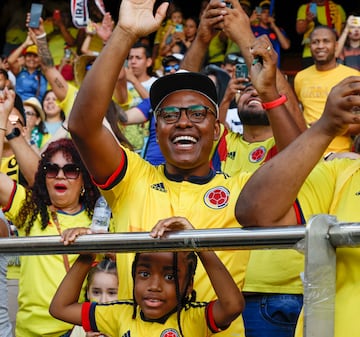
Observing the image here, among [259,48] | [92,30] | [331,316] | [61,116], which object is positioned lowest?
[331,316]

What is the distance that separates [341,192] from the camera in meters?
2.90

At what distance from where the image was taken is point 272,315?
396 centimetres

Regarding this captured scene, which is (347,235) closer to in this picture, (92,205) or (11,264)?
(92,205)

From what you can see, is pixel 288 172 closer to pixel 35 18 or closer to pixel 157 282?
pixel 157 282

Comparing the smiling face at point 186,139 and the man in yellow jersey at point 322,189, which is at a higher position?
the smiling face at point 186,139

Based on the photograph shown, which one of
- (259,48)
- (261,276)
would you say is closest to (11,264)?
(261,276)

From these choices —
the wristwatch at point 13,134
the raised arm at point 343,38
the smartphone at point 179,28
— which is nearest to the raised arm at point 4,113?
the wristwatch at point 13,134

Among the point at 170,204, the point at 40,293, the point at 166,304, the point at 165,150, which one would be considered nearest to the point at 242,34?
the point at 165,150

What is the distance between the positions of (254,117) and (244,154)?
231mm

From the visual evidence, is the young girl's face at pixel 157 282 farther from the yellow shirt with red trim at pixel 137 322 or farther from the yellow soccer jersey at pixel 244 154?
the yellow soccer jersey at pixel 244 154

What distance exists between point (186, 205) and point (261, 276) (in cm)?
75

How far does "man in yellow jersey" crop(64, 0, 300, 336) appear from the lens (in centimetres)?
322

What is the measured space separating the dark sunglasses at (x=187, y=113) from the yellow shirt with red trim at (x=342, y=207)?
63 cm

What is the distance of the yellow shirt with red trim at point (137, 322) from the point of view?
3.22 metres
